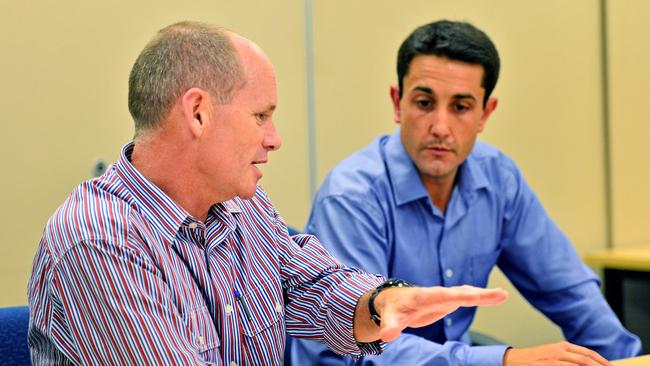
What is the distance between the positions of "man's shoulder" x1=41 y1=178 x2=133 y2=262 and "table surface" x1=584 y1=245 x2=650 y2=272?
2.39m

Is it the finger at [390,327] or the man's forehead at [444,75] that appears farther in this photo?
the man's forehead at [444,75]

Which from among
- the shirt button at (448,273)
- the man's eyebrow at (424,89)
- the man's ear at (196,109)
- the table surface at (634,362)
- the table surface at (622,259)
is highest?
the man's ear at (196,109)

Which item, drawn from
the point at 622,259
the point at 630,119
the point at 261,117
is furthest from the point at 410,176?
the point at 630,119

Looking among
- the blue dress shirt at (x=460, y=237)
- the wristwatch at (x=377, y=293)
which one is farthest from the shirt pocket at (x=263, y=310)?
the blue dress shirt at (x=460, y=237)

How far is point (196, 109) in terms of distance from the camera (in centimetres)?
140

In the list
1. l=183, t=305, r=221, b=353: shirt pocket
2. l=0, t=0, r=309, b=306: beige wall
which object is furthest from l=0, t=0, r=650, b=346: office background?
l=183, t=305, r=221, b=353: shirt pocket

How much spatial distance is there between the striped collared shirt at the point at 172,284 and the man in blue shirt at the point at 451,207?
44cm

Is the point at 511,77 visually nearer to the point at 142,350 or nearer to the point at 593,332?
the point at 593,332

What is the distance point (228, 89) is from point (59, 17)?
1.27 meters

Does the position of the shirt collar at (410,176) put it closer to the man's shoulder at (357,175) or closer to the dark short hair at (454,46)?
the man's shoulder at (357,175)

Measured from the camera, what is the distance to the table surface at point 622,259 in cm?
324

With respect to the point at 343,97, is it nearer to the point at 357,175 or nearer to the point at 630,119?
the point at 357,175

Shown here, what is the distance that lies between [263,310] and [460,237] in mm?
913

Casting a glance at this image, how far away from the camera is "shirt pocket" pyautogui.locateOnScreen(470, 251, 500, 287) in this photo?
235 centimetres
